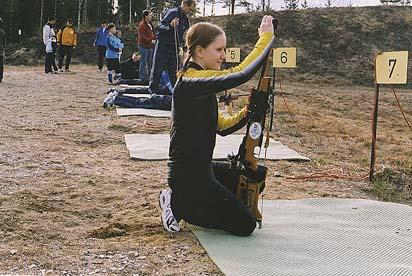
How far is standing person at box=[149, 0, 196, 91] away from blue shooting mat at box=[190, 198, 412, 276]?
493cm

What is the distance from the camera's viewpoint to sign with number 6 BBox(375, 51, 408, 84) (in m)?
4.45

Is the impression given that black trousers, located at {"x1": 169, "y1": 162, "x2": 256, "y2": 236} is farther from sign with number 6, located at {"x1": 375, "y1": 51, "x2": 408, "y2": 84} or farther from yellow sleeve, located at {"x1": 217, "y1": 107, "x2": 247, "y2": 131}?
sign with number 6, located at {"x1": 375, "y1": 51, "x2": 408, "y2": 84}

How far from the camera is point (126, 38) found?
2342 cm

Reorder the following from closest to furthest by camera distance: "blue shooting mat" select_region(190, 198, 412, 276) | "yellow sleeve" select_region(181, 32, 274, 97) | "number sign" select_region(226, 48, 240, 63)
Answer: "blue shooting mat" select_region(190, 198, 412, 276), "yellow sleeve" select_region(181, 32, 274, 97), "number sign" select_region(226, 48, 240, 63)

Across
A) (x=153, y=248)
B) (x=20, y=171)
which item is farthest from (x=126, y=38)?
(x=153, y=248)

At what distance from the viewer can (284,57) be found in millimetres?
7430

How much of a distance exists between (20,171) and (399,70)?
3044 mm

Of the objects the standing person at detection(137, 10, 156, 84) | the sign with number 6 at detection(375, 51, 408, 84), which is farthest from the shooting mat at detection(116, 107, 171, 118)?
the sign with number 6 at detection(375, 51, 408, 84)

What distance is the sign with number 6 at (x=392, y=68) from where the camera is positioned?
4453mm

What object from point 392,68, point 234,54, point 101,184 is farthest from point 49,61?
point 392,68

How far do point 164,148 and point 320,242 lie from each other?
8.99 feet

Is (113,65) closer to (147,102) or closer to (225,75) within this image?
(147,102)

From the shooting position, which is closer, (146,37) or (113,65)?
(146,37)

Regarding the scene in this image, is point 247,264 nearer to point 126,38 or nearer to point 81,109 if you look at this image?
point 81,109
